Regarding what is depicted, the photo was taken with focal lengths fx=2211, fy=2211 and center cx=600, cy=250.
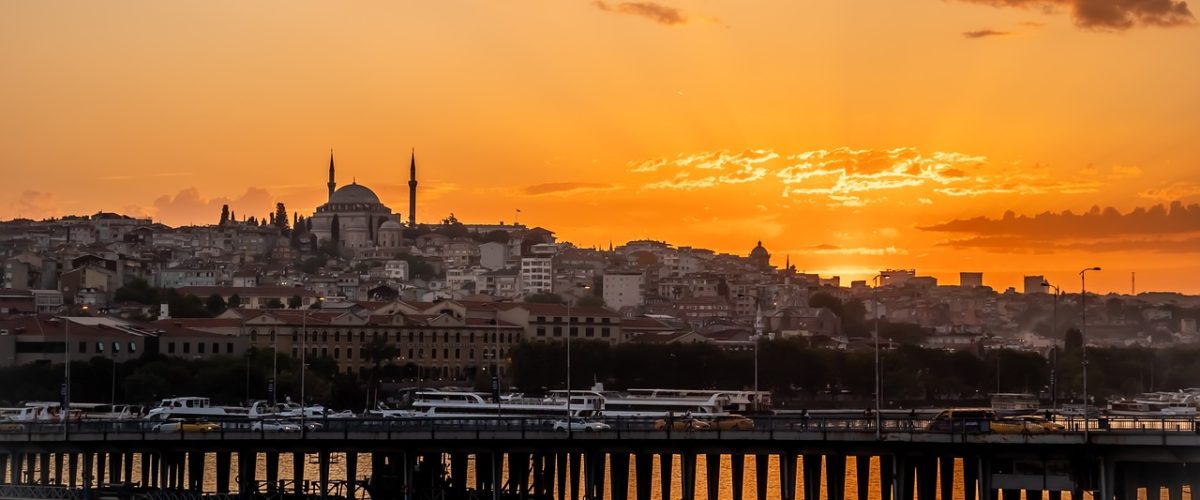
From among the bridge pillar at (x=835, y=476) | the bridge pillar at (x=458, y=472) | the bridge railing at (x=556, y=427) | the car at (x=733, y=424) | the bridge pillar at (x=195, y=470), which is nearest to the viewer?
the bridge pillar at (x=835, y=476)

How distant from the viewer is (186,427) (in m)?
82.7

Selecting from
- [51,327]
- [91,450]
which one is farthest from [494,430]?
[51,327]

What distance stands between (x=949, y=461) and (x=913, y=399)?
106832 millimetres

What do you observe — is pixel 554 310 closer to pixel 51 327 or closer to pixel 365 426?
pixel 51 327

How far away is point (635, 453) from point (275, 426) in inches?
664

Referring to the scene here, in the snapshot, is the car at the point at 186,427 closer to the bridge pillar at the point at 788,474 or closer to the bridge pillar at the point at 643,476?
the bridge pillar at the point at 643,476

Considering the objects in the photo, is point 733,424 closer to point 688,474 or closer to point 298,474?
point 688,474

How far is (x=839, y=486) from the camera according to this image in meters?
72.1

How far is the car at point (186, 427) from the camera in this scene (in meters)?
79.4

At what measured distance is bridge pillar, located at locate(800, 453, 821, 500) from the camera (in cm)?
7288

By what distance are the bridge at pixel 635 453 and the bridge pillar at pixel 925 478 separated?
0.05 metres

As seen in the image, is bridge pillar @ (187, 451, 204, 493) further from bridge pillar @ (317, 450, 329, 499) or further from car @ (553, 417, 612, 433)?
car @ (553, 417, 612, 433)

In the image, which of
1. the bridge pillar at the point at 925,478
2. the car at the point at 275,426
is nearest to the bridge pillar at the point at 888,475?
the bridge pillar at the point at 925,478

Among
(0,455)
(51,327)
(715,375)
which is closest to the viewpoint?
(0,455)
